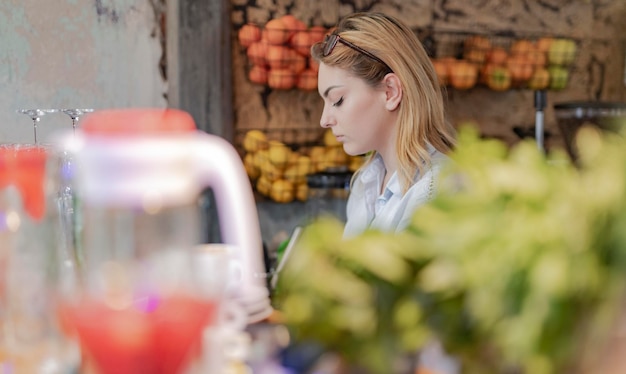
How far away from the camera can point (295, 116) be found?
10.5ft

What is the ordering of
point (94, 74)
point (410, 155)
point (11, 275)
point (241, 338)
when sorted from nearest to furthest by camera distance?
point (241, 338) < point (11, 275) < point (410, 155) < point (94, 74)

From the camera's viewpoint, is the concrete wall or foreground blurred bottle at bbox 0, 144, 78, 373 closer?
foreground blurred bottle at bbox 0, 144, 78, 373

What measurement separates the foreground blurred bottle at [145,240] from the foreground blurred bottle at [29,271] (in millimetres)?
166

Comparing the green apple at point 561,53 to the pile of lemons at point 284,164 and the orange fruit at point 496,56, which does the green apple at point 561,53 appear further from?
the pile of lemons at point 284,164

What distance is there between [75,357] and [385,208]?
141cm

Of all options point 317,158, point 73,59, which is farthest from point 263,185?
point 73,59

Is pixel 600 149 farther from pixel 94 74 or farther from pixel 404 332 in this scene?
pixel 94 74

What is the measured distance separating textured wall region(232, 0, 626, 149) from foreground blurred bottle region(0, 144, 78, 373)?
211 cm

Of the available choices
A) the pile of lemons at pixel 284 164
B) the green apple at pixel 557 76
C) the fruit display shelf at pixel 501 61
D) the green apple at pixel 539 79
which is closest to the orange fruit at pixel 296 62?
the pile of lemons at pixel 284 164

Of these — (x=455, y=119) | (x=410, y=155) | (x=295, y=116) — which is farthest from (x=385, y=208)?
(x=455, y=119)

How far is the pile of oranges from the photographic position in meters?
2.97

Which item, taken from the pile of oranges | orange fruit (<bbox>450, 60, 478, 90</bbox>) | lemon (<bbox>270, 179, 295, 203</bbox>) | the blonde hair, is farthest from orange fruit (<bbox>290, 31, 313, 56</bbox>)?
the blonde hair

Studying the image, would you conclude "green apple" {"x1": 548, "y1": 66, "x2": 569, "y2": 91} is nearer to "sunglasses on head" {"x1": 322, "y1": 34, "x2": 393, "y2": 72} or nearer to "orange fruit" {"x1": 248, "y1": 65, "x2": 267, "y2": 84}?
"orange fruit" {"x1": 248, "y1": 65, "x2": 267, "y2": 84}

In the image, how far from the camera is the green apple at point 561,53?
3.43m
